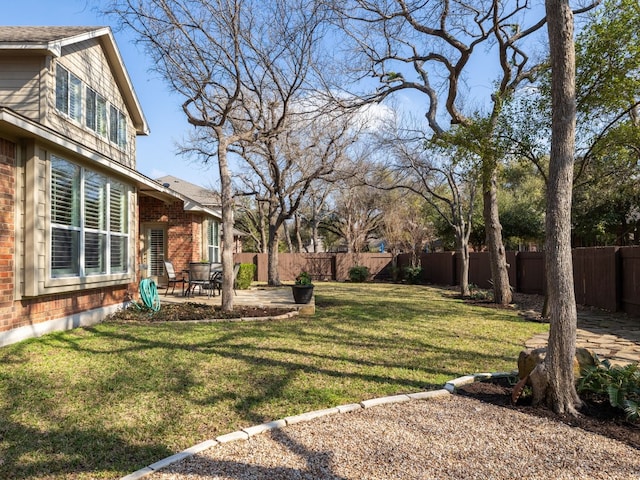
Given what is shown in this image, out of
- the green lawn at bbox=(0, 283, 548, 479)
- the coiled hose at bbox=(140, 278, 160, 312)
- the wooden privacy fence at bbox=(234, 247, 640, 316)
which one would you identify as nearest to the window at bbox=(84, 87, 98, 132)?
the coiled hose at bbox=(140, 278, 160, 312)

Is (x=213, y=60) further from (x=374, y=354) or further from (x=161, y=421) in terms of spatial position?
(x=161, y=421)

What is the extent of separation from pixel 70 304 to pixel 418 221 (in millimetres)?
20689

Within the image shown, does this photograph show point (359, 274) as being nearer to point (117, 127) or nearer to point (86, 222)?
point (117, 127)

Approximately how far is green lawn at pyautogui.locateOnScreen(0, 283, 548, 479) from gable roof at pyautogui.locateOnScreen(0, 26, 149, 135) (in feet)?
16.2

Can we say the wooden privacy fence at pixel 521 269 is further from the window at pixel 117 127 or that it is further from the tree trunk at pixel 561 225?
the window at pixel 117 127

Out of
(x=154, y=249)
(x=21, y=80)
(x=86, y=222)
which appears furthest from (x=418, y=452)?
(x=154, y=249)

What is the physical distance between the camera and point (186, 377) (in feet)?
15.5

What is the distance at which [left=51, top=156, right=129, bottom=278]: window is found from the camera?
6812 millimetres

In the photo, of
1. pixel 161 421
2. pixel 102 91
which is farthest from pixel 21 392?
pixel 102 91

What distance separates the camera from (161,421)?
11.7 feet

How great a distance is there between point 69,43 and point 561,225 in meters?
8.92

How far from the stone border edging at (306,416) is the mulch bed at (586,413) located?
6.1 inches

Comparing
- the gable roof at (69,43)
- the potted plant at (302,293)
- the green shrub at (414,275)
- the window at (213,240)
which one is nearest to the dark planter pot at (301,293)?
the potted plant at (302,293)

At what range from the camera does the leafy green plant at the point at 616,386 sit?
141 inches
